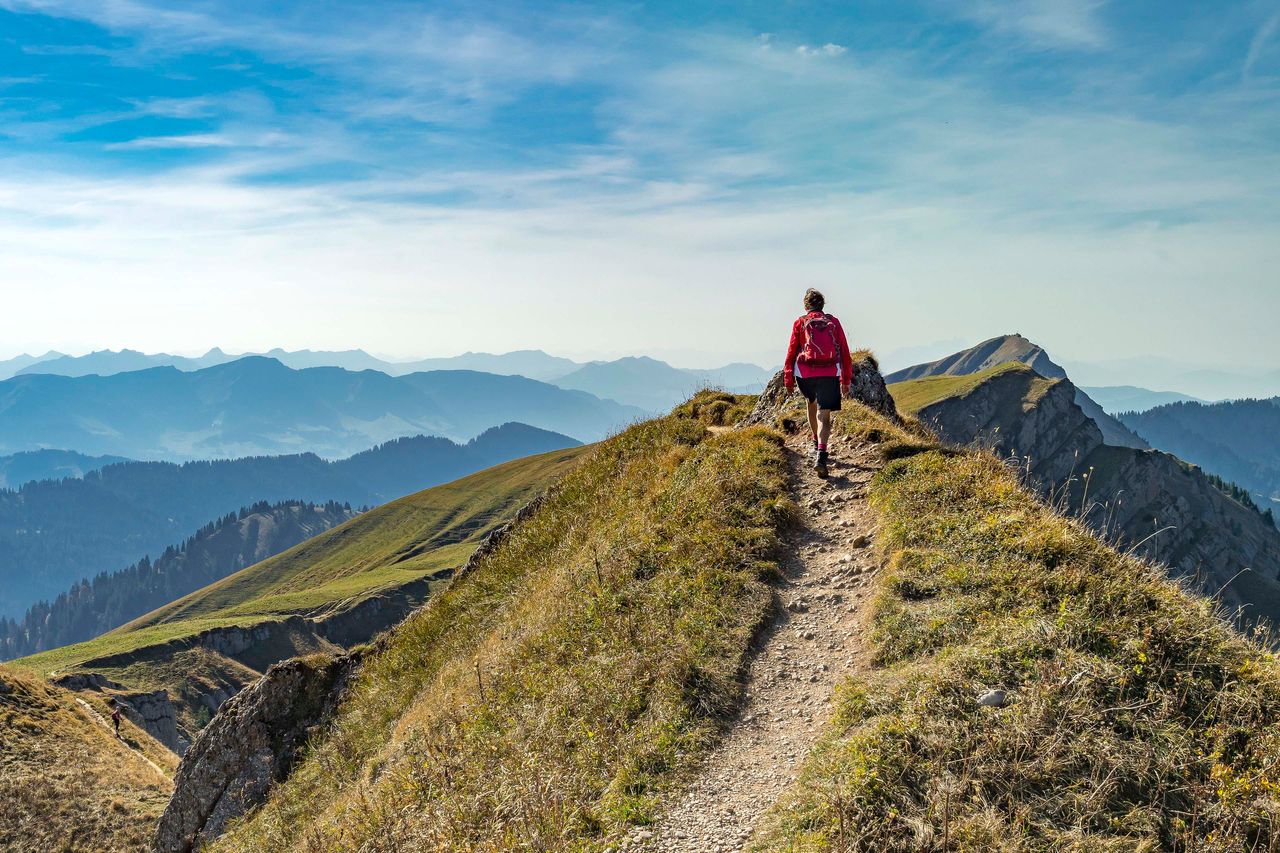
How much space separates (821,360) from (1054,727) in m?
8.97

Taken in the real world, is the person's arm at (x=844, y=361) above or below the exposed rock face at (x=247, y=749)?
above

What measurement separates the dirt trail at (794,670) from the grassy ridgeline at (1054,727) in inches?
20.9

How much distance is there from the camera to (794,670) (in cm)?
933

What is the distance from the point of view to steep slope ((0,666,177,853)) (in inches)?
1148

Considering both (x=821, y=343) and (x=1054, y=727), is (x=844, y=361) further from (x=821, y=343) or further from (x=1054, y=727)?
(x=1054, y=727)

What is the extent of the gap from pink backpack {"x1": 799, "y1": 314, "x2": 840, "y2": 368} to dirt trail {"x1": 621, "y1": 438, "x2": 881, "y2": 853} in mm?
2435

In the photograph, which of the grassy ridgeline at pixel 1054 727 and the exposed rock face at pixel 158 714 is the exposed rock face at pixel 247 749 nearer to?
the grassy ridgeline at pixel 1054 727

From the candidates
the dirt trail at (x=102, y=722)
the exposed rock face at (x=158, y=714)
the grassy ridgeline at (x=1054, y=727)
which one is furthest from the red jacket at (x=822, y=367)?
the exposed rock face at (x=158, y=714)

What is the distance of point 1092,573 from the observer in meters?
8.39

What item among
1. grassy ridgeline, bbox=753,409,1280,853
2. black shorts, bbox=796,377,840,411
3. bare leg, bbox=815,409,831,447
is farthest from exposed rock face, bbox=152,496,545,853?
grassy ridgeline, bbox=753,409,1280,853

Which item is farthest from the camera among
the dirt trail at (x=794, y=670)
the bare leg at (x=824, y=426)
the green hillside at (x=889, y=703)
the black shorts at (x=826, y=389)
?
the bare leg at (x=824, y=426)

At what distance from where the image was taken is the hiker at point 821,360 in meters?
14.4

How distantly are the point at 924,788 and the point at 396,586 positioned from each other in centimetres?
20076

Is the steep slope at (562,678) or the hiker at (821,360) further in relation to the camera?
the hiker at (821,360)
